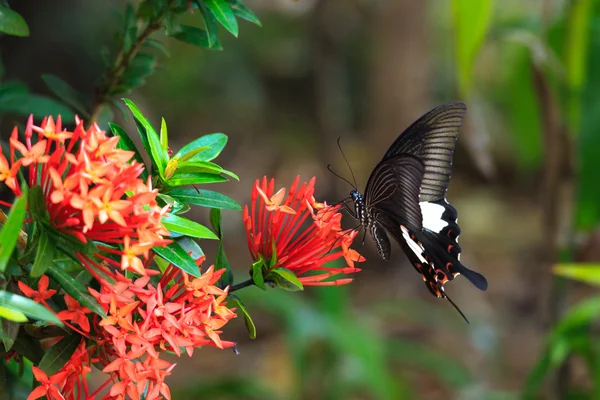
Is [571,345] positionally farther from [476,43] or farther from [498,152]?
[498,152]

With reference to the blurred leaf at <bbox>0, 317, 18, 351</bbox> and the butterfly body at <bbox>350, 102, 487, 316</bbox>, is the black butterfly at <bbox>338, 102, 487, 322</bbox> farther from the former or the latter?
the blurred leaf at <bbox>0, 317, 18, 351</bbox>

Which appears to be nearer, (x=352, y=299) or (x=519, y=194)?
(x=352, y=299)

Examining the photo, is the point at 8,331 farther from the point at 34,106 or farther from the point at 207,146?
the point at 34,106

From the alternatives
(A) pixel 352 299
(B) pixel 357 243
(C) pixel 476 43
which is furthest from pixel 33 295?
(A) pixel 352 299

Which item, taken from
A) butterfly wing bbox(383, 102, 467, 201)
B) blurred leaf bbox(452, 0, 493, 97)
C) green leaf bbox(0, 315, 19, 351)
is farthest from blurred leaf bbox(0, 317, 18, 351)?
blurred leaf bbox(452, 0, 493, 97)

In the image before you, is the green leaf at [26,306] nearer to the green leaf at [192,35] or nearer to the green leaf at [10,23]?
the green leaf at [10,23]

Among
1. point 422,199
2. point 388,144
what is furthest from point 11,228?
point 388,144
